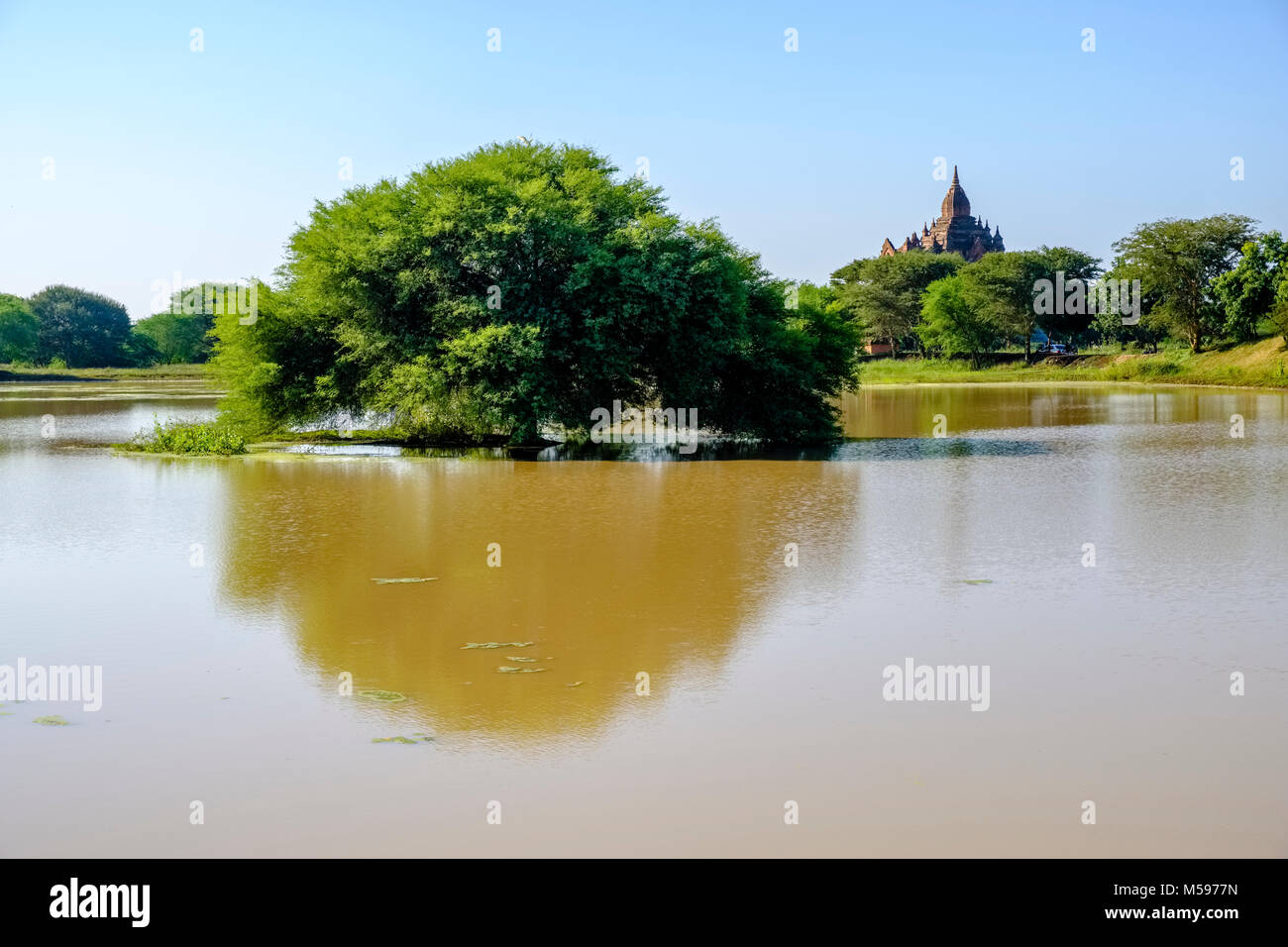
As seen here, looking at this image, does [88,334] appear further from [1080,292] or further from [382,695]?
[382,695]

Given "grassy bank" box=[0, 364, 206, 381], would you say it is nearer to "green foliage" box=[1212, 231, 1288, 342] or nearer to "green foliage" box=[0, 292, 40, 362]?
"green foliage" box=[0, 292, 40, 362]

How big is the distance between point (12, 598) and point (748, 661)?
8.97 meters

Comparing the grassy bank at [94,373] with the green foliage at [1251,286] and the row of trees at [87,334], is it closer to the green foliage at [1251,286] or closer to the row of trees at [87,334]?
the row of trees at [87,334]

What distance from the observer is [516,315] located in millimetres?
29312

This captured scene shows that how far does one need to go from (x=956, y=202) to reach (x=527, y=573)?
164992 millimetres

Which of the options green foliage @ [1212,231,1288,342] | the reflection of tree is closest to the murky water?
the reflection of tree

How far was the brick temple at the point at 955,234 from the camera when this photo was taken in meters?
163

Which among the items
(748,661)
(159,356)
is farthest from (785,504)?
(159,356)

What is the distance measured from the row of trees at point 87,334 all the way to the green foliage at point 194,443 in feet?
252

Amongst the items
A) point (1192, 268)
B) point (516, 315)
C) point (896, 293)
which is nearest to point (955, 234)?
point (896, 293)

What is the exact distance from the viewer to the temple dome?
167250 mm

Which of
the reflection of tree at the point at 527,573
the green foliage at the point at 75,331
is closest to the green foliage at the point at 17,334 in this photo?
the green foliage at the point at 75,331

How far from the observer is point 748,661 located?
1052 cm
